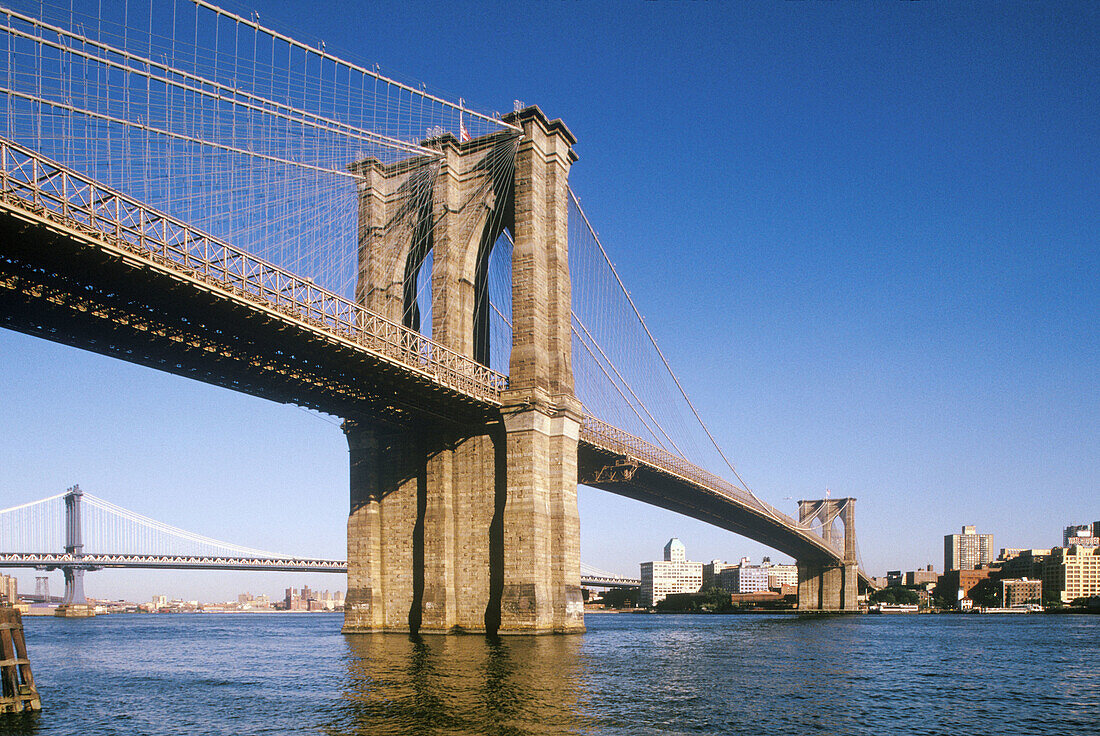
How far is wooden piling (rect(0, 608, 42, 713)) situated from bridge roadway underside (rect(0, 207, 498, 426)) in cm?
1176

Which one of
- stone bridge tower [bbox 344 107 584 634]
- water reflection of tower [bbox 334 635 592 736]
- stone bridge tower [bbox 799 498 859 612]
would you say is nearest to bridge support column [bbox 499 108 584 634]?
stone bridge tower [bbox 344 107 584 634]

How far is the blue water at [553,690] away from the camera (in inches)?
901

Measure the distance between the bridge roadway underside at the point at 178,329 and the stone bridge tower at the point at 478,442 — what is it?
3.53 m

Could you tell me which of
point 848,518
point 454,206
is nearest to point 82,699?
point 454,206

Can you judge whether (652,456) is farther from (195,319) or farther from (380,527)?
(195,319)

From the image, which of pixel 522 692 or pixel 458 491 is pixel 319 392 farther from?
pixel 522 692

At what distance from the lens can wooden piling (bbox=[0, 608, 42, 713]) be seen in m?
22.4

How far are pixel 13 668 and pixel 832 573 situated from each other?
12909cm

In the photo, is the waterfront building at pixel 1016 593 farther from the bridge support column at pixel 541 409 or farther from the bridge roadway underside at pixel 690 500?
the bridge support column at pixel 541 409

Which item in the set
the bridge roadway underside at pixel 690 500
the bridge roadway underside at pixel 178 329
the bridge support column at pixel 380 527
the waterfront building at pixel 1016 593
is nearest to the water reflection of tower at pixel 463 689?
the bridge support column at pixel 380 527

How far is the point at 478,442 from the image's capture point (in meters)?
51.5

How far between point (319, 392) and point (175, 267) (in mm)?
14147

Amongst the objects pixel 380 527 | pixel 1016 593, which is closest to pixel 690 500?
pixel 380 527

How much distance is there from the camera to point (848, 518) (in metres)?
141
